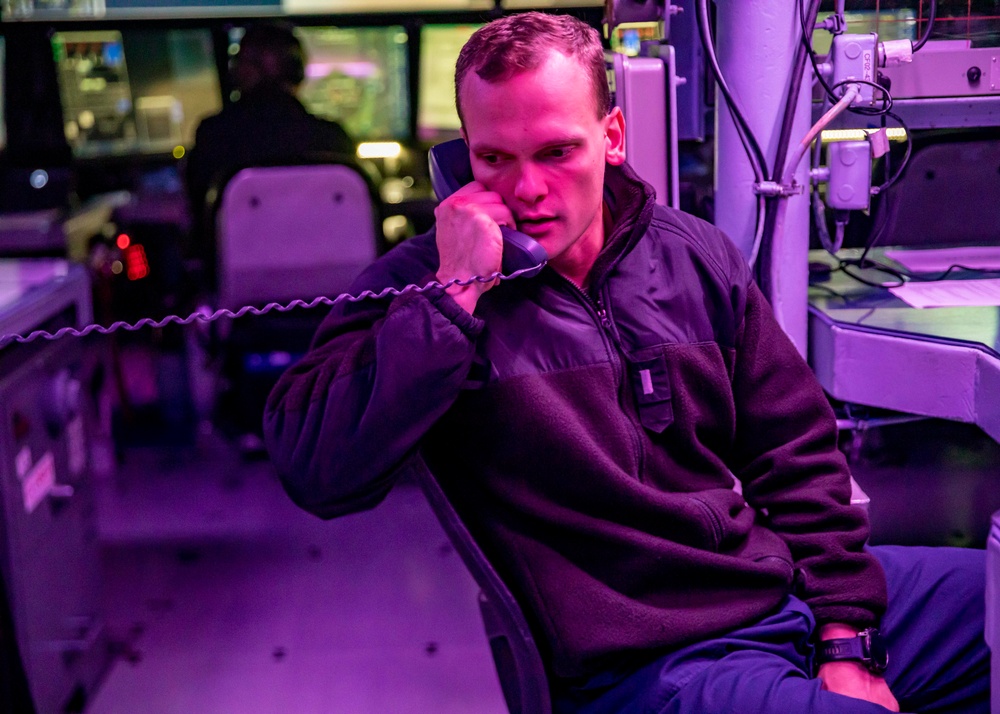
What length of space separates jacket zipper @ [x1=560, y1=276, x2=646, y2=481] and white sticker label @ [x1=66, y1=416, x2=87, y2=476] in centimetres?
142

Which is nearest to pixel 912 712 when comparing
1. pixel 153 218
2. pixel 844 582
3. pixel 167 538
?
pixel 844 582

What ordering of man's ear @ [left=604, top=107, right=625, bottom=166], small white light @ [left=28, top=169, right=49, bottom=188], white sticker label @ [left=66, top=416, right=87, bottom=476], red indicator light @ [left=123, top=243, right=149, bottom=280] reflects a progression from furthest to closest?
1. red indicator light @ [left=123, top=243, right=149, bottom=280]
2. small white light @ [left=28, top=169, right=49, bottom=188]
3. white sticker label @ [left=66, top=416, right=87, bottom=476]
4. man's ear @ [left=604, top=107, right=625, bottom=166]

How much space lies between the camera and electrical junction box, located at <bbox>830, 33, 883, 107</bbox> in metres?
1.62

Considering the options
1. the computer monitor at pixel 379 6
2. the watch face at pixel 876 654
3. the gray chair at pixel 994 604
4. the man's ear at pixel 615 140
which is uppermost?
the computer monitor at pixel 379 6

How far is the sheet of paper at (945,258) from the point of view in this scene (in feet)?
6.32

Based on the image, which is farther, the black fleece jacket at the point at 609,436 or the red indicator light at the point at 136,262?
the red indicator light at the point at 136,262

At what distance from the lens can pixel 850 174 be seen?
1.66m

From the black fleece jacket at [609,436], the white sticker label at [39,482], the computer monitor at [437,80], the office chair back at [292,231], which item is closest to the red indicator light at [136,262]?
the office chair back at [292,231]

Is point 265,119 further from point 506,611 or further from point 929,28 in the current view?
point 506,611

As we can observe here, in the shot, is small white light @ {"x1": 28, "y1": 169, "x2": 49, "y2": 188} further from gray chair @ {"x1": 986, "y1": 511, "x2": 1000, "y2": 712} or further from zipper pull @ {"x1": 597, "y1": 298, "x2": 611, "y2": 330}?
gray chair @ {"x1": 986, "y1": 511, "x2": 1000, "y2": 712}

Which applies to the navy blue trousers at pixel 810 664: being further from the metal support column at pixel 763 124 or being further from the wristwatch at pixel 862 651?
the metal support column at pixel 763 124

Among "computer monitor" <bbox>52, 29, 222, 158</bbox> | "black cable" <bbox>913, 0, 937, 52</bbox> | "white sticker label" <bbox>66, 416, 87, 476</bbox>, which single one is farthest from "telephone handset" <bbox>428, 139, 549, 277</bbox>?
"computer monitor" <bbox>52, 29, 222, 158</bbox>

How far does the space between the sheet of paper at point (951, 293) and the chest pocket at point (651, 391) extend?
23.5 inches

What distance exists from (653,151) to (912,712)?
86cm
